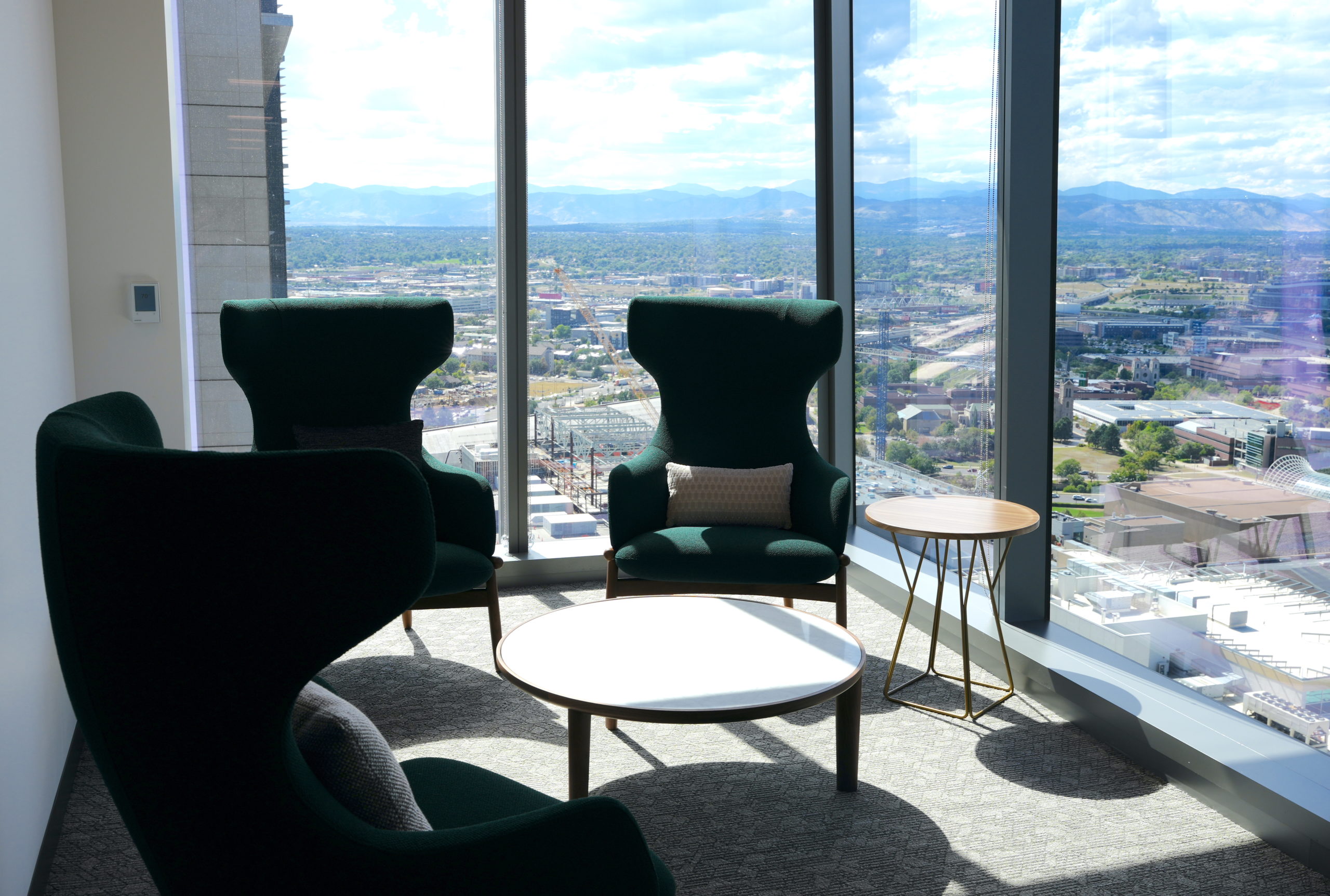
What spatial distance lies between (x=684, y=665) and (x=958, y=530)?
111cm

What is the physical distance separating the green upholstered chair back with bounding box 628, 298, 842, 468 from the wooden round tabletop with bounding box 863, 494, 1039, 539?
52 centimetres

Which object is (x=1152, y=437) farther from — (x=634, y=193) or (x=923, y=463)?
(x=634, y=193)

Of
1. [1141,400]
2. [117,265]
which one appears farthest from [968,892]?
[117,265]

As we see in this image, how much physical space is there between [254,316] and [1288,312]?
3131mm

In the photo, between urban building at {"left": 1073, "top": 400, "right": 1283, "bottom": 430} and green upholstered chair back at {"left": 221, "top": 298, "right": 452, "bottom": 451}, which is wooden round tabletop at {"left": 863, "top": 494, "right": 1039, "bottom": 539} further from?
green upholstered chair back at {"left": 221, "top": 298, "right": 452, "bottom": 451}

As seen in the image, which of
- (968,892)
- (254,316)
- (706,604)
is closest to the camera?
(968,892)

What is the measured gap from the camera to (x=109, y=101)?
12.0ft

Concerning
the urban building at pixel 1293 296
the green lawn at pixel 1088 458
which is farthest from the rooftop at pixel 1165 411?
the urban building at pixel 1293 296

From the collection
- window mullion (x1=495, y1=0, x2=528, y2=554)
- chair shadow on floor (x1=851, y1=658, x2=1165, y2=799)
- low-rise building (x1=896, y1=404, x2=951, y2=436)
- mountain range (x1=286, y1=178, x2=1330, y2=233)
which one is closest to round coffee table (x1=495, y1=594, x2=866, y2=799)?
chair shadow on floor (x1=851, y1=658, x2=1165, y2=799)

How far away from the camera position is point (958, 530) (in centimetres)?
297

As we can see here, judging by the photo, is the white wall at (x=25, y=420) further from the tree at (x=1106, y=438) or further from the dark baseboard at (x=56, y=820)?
the tree at (x=1106, y=438)

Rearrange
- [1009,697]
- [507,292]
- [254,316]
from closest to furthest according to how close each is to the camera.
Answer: [1009,697] → [254,316] → [507,292]

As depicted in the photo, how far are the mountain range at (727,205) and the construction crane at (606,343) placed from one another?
278mm

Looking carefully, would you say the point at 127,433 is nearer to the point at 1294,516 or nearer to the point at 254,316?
the point at 254,316
